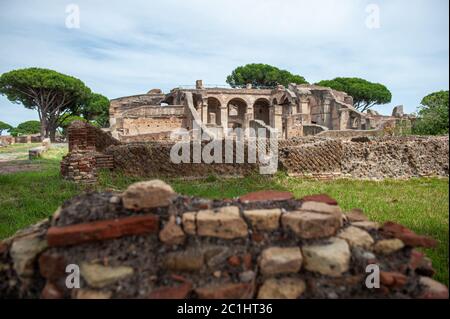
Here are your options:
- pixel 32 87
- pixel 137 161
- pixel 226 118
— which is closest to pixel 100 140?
pixel 137 161

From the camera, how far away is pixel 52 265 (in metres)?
2.24

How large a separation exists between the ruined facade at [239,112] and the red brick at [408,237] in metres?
16.1

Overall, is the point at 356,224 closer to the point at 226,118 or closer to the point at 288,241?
the point at 288,241

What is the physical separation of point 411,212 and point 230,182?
436 cm

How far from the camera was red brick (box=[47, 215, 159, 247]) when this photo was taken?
2.26 meters

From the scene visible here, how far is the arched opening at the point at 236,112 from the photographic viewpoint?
3800 cm

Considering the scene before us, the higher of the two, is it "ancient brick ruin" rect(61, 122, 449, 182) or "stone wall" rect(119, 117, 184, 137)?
"stone wall" rect(119, 117, 184, 137)

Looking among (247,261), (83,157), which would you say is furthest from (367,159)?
(247,261)

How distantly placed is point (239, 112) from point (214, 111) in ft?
10.3

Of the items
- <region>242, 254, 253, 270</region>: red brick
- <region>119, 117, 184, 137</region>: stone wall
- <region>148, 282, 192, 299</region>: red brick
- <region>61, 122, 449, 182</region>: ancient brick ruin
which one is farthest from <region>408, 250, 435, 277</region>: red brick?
<region>119, 117, 184, 137</region>: stone wall

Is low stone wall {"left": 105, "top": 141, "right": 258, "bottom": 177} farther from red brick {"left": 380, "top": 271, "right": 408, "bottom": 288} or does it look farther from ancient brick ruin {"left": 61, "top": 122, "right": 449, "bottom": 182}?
red brick {"left": 380, "top": 271, "right": 408, "bottom": 288}

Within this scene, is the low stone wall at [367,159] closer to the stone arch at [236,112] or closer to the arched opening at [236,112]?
the stone arch at [236,112]

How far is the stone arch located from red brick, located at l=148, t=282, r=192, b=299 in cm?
3532

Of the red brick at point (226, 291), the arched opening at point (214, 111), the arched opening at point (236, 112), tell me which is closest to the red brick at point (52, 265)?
the red brick at point (226, 291)
